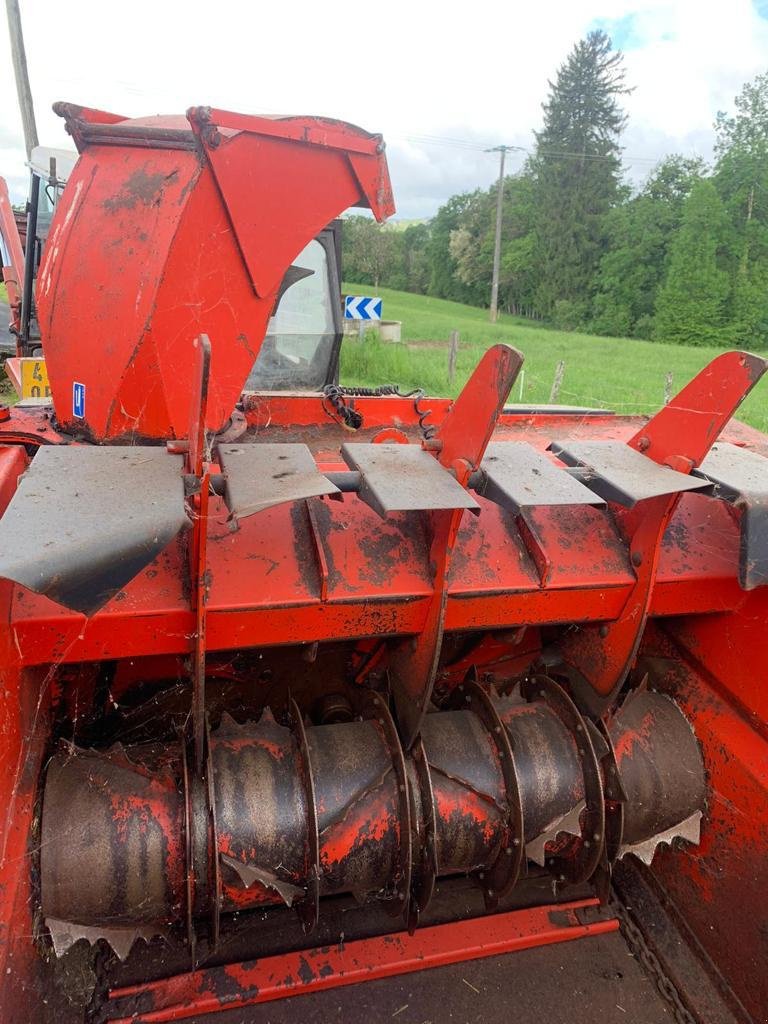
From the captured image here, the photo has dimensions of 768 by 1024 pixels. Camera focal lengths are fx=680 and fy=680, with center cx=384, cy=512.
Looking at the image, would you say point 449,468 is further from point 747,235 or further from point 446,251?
point 446,251

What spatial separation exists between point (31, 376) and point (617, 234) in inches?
1884

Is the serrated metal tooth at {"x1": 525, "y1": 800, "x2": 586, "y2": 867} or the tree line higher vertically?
the tree line

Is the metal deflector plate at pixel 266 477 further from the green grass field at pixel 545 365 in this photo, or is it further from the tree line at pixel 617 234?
the tree line at pixel 617 234

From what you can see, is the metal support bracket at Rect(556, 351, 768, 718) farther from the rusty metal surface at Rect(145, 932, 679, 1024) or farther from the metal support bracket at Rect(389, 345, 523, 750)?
the rusty metal surface at Rect(145, 932, 679, 1024)

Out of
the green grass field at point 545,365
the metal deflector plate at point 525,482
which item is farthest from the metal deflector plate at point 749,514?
the green grass field at point 545,365

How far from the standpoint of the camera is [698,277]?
130ft

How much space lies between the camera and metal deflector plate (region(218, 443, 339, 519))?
4.50 feet

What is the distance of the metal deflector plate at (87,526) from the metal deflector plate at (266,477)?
125 mm

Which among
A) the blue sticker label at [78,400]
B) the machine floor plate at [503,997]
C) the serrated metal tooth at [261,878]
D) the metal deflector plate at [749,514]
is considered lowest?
the machine floor plate at [503,997]

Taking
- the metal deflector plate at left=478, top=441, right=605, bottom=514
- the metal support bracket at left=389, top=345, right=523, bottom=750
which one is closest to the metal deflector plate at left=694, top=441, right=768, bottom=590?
the metal deflector plate at left=478, top=441, right=605, bottom=514

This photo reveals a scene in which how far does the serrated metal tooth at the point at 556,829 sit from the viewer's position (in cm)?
198

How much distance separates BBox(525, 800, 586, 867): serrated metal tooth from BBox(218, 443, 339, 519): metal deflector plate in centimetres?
123

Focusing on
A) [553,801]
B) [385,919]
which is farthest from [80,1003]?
[553,801]

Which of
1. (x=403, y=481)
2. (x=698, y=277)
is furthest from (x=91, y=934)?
(x=698, y=277)
